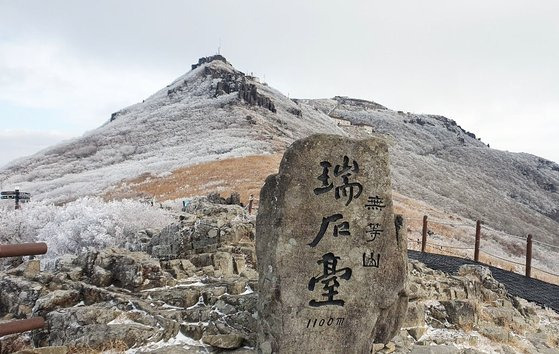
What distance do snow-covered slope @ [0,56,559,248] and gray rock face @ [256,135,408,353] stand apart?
31812 mm

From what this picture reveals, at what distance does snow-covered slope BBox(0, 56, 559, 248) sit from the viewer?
140 ft

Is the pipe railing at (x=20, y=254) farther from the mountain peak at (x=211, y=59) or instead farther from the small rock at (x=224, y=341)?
the mountain peak at (x=211, y=59)

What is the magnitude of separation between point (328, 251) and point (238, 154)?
32.4m

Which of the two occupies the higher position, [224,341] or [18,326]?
[18,326]

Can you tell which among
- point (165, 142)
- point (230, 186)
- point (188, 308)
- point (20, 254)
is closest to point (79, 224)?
point (188, 308)

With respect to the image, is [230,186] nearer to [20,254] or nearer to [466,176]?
[20,254]

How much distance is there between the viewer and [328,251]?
5891mm

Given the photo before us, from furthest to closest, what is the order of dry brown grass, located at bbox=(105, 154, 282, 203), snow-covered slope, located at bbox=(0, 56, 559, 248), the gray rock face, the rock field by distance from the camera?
snow-covered slope, located at bbox=(0, 56, 559, 248) → dry brown grass, located at bbox=(105, 154, 282, 203) → the rock field → the gray rock face

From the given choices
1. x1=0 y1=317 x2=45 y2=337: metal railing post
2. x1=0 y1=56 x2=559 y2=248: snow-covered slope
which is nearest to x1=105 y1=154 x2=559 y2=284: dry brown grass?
x1=0 y1=56 x2=559 y2=248: snow-covered slope

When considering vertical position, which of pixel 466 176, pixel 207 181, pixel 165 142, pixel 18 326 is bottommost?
pixel 18 326

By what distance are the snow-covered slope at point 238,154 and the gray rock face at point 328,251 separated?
31.8m

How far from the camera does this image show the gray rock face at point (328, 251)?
18.7 feet

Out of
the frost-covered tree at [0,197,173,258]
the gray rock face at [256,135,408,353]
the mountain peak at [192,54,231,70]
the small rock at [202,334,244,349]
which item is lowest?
the small rock at [202,334,244,349]

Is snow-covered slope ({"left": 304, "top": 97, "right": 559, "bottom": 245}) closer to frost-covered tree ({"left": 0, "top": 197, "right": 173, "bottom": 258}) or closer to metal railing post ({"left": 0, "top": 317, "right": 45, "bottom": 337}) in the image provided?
frost-covered tree ({"left": 0, "top": 197, "right": 173, "bottom": 258})
